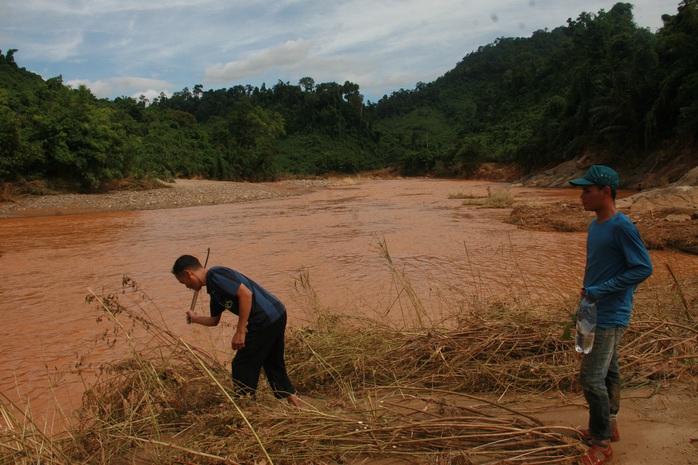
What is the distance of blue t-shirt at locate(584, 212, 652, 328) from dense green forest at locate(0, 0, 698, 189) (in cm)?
2567

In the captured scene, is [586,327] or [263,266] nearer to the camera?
[586,327]

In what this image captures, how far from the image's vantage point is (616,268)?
2.79m

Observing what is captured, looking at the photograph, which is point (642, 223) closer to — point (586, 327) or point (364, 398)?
point (586, 327)

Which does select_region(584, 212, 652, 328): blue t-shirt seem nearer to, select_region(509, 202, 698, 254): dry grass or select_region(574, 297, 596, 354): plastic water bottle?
select_region(574, 297, 596, 354): plastic water bottle

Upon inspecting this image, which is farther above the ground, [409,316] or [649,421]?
[649,421]

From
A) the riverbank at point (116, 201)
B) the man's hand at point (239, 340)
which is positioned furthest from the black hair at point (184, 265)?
the riverbank at point (116, 201)

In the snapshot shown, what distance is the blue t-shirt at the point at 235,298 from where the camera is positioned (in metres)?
3.36

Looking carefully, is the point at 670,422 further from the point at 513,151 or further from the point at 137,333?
the point at 513,151

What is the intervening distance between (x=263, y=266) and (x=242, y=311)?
7.17m

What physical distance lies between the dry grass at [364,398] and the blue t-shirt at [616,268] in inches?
12.3

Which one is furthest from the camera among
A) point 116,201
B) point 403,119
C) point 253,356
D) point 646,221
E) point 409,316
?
point 403,119

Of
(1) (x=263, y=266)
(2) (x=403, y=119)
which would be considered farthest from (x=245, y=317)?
(2) (x=403, y=119)

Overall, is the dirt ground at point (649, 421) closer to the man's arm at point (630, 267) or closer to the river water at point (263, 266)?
the man's arm at point (630, 267)

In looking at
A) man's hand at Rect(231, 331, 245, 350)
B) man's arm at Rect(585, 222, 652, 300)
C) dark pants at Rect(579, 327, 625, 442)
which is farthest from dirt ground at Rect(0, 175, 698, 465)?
man's hand at Rect(231, 331, 245, 350)
